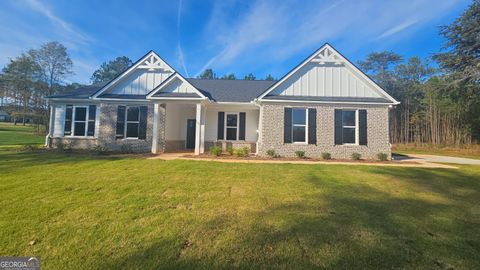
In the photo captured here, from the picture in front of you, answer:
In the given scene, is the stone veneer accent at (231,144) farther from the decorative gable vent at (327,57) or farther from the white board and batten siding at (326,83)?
the decorative gable vent at (327,57)

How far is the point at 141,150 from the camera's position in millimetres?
12867

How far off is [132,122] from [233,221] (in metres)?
11.3

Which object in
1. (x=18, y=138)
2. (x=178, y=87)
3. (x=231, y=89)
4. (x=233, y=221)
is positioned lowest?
(x=233, y=221)

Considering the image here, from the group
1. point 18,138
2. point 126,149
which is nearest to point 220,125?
point 126,149

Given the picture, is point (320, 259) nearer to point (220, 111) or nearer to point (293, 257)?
point (293, 257)

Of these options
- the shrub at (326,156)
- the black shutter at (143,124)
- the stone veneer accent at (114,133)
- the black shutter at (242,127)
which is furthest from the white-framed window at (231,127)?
the shrub at (326,156)

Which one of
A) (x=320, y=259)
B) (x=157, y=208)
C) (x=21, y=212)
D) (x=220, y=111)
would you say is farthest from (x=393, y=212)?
(x=220, y=111)

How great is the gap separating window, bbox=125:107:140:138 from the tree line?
23.7m

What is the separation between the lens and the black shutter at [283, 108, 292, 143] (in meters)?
→ 11.9

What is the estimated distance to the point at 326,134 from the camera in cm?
1189

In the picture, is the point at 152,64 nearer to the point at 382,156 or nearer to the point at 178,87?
the point at 178,87

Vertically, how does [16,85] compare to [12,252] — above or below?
above

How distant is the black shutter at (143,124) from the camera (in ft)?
42.5

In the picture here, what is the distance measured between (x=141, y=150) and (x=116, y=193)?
828cm
